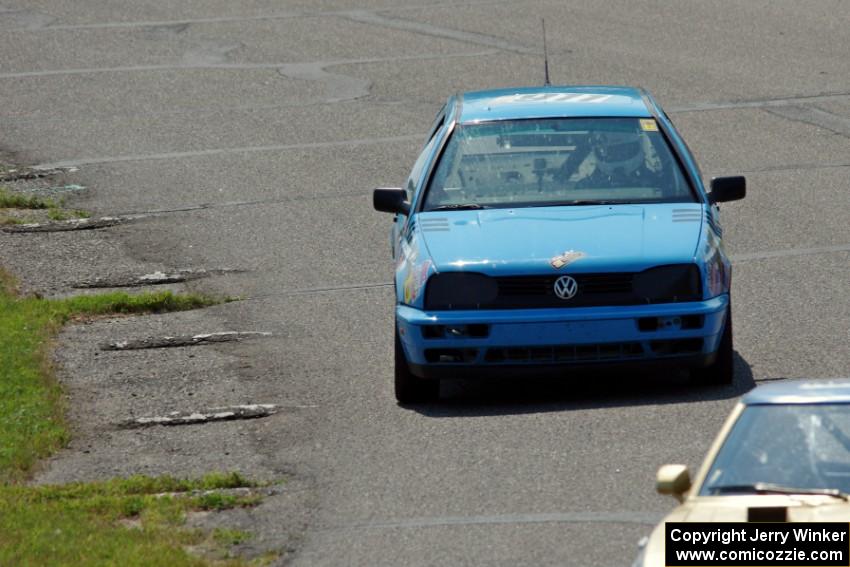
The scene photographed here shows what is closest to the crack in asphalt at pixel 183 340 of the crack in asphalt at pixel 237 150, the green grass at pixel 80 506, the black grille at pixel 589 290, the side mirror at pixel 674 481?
the green grass at pixel 80 506

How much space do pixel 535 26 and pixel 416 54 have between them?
2604mm

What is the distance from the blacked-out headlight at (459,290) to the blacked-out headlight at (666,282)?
2.56 feet

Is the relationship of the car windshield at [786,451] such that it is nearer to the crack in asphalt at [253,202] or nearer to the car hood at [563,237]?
the car hood at [563,237]

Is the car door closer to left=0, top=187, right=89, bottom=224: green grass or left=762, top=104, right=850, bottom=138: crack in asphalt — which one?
left=0, top=187, right=89, bottom=224: green grass

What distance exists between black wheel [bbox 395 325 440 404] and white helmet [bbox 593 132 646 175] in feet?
5.58

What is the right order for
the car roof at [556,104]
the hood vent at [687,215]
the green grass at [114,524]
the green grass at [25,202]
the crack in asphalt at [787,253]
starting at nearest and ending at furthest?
the green grass at [114,524] → the hood vent at [687,215] → the car roof at [556,104] → the crack in asphalt at [787,253] → the green grass at [25,202]

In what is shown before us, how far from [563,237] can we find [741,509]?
4364mm

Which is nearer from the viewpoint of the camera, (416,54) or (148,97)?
(148,97)

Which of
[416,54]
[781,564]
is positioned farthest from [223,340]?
[416,54]

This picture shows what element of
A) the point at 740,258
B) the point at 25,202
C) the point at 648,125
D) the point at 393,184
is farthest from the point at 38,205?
the point at 648,125

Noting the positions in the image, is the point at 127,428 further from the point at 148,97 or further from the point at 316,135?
the point at 148,97

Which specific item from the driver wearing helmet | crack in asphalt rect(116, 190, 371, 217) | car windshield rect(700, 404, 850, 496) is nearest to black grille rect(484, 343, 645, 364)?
the driver wearing helmet

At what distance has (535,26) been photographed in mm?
26203

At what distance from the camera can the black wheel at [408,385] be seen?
9805 mm
